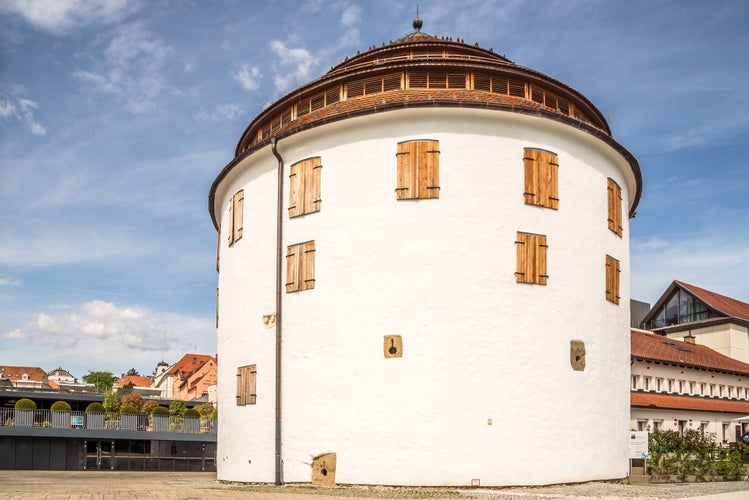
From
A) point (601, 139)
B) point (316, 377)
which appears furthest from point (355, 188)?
point (601, 139)

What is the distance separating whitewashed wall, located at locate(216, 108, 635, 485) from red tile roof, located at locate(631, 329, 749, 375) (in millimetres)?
14515

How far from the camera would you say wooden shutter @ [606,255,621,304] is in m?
22.1

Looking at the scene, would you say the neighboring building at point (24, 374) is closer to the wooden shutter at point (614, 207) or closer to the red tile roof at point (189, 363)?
the red tile roof at point (189, 363)

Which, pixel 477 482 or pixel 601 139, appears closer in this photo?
pixel 477 482

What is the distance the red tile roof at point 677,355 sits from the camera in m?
36.2

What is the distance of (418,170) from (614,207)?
6.61 m

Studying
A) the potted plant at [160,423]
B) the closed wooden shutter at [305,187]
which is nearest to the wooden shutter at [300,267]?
the closed wooden shutter at [305,187]

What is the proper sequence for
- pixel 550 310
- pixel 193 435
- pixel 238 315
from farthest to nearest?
pixel 193 435
pixel 238 315
pixel 550 310

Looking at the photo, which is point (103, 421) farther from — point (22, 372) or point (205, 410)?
point (22, 372)

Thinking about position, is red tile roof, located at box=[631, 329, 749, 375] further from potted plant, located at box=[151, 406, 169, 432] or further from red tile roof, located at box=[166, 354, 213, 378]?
red tile roof, located at box=[166, 354, 213, 378]

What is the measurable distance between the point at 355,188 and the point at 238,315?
5.89 meters

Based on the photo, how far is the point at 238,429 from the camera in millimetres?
23047

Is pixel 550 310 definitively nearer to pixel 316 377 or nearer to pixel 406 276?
pixel 406 276

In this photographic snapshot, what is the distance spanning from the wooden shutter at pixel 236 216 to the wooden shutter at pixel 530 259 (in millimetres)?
8831
